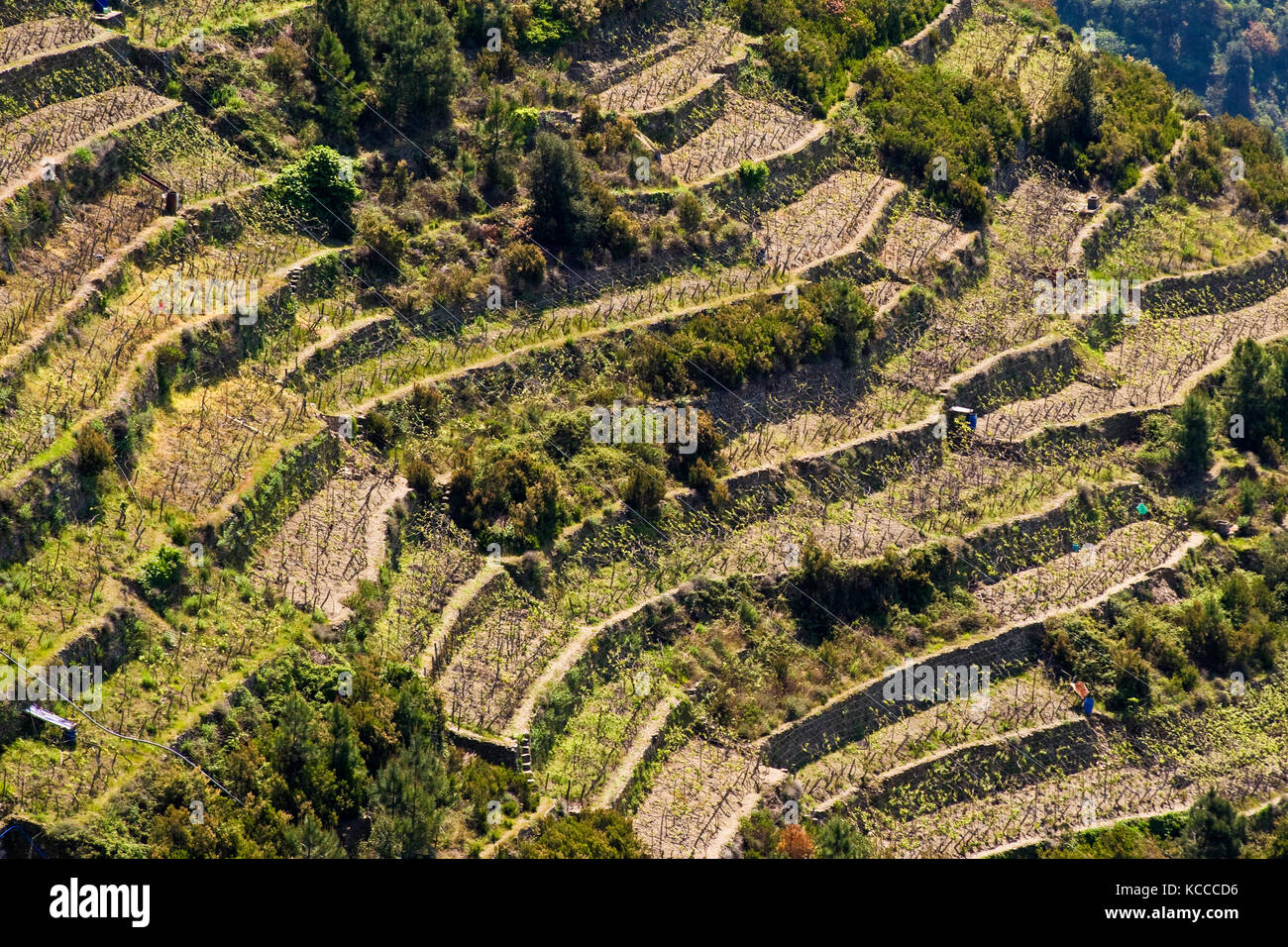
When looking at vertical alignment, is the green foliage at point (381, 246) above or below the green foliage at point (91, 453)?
above

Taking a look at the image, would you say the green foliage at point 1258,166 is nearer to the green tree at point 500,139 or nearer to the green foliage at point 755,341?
the green foliage at point 755,341

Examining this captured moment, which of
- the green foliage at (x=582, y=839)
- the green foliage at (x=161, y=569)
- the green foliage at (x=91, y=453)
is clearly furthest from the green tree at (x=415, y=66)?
the green foliage at (x=582, y=839)

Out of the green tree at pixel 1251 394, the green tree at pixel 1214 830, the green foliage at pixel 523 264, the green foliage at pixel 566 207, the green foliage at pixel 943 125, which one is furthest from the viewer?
the green foliage at pixel 943 125

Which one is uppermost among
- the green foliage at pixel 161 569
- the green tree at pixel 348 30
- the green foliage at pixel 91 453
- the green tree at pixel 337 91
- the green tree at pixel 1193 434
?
the green tree at pixel 348 30

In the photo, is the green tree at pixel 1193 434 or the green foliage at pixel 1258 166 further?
the green foliage at pixel 1258 166

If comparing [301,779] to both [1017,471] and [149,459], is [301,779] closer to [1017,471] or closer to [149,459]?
[149,459]

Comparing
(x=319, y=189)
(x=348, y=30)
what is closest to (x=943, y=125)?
(x=348, y=30)

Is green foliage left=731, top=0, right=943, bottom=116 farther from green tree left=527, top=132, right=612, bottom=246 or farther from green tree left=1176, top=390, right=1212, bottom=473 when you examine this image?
green tree left=1176, top=390, right=1212, bottom=473

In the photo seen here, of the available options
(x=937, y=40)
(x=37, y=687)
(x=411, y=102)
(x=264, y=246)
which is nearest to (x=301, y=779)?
(x=37, y=687)

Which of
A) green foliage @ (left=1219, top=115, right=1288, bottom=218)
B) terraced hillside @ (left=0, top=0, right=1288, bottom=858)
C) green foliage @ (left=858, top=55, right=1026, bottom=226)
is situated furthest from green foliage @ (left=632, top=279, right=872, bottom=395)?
green foliage @ (left=1219, top=115, right=1288, bottom=218)
